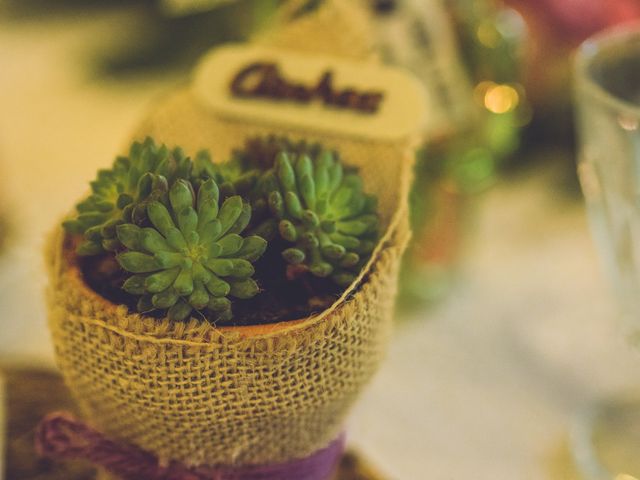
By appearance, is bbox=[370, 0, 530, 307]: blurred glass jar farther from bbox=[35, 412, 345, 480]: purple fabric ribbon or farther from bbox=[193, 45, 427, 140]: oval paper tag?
bbox=[35, 412, 345, 480]: purple fabric ribbon

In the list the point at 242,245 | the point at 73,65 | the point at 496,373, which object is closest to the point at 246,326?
the point at 242,245

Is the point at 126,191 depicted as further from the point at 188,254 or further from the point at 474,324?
the point at 474,324

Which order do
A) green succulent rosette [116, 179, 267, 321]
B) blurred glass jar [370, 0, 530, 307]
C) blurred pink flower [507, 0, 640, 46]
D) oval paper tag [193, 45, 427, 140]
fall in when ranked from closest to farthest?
green succulent rosette [116, 179, 267, 321] < oval paper tag [193, 45, 427, 140] < blurred glass jar [370, 0, 530, 307] < blurred pink flower [507, 0, 640, 46]

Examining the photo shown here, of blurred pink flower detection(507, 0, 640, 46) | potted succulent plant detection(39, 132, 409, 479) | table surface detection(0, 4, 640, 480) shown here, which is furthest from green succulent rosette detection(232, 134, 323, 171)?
blurred pink flower detection(507, 0, 640, 46)

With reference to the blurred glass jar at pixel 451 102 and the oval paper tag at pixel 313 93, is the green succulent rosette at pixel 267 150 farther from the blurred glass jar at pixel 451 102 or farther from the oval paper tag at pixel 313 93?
the blurred glass jar at pixel 451 102

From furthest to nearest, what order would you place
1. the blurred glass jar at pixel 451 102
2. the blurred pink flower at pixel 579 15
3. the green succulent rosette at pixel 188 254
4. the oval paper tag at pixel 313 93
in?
the blurred pink flower at pixel 579 15 → the blurred glass jar at pixel 451 102 → the oval paper tag at pixel 313 93 → the green succulent rosette at pixel 188 254

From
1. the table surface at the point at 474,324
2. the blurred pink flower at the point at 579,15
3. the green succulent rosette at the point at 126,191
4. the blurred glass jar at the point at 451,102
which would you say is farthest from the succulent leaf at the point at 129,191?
the blurred pink flower at the point at 579,15

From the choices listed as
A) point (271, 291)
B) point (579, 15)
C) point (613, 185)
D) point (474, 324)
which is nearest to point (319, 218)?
point (271, 291)
